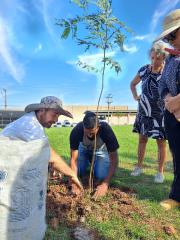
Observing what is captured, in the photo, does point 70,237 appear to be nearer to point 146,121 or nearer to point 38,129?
point 38,129

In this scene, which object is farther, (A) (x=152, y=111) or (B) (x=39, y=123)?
(A) (x=152, y=111)

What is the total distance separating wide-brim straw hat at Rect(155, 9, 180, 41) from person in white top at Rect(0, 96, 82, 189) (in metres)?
1.09

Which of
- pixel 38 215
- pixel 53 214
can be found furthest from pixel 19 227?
pixel 53 214

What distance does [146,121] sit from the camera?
525 centimetres

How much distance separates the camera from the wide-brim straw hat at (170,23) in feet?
10.3

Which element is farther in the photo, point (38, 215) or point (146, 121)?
point (146, 121)

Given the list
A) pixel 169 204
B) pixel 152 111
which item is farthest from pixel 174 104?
pixel 152 111

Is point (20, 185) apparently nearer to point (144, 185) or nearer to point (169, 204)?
point (169, 204)

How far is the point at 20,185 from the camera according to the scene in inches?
110

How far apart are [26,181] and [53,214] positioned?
114cm

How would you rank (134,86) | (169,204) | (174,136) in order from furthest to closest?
(134,86), (169,204), (174,136)

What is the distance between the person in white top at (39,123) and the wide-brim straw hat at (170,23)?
1.09 meters

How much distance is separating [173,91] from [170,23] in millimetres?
624

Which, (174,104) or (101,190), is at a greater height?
(174,104)
